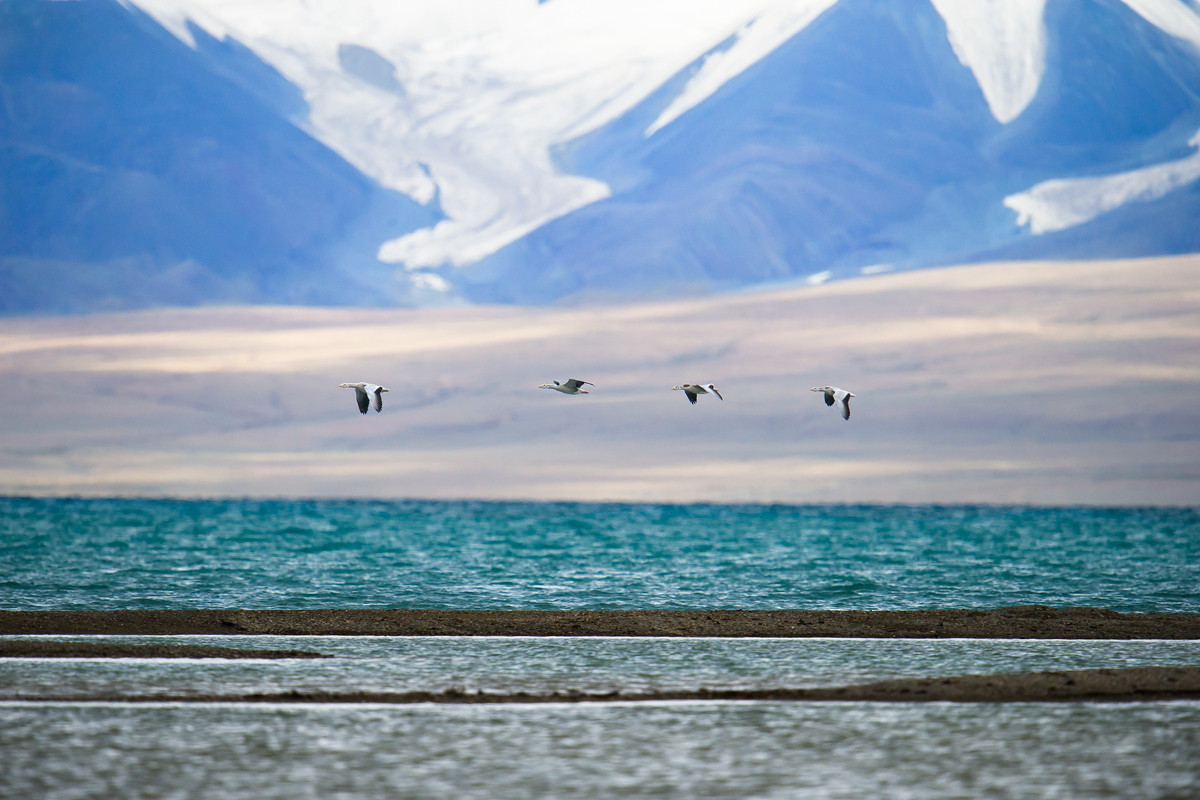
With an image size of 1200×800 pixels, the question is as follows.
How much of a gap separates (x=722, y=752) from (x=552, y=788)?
2494 mm

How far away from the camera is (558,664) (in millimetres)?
20859

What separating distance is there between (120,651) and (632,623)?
10.0 meters

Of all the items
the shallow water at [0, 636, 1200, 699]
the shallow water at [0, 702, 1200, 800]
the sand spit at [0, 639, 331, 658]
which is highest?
the sand spit at [0, 639, 331, 658]

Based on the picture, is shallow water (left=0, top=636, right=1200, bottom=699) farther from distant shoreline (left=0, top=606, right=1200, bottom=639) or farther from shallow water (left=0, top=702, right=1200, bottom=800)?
shallow water (left=0, top=702, right=1200, bottom=800)

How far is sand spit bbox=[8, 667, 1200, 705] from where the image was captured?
17156mm

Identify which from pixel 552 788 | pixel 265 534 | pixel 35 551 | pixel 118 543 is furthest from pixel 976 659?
pixel 265 534

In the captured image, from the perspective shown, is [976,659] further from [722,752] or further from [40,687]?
[40,687]

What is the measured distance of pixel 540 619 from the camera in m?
26.6

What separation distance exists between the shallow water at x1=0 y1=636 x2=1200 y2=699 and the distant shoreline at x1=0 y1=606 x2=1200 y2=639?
0.75 metres

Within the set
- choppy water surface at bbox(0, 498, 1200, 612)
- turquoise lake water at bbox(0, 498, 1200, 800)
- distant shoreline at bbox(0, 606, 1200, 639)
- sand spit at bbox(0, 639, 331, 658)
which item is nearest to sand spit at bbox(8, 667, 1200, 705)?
turquoise lake water at bbox(0, 498, 1200, 800)

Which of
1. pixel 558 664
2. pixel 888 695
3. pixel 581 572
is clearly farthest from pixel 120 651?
pixel 581 572

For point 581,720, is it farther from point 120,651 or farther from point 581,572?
point 581,572

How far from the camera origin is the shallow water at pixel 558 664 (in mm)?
18578

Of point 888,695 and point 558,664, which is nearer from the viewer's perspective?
point 888,695
